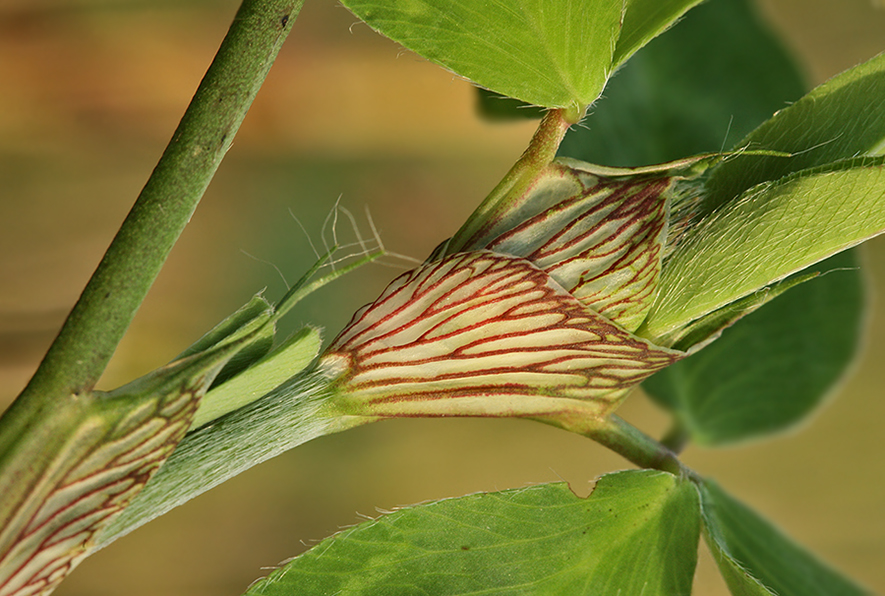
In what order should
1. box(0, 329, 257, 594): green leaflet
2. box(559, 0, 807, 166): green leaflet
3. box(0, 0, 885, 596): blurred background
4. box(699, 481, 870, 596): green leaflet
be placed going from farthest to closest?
box(0, 0, 885, 596): blurred background → box(559, 0, 807, 166): green leaflet → box(699, 481, 870, 596): green leaflet → box(0, 329, 257, 594): green leaflet

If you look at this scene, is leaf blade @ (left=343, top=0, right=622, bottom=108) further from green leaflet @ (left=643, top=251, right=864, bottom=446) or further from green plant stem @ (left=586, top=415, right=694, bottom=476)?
green leaflet @ (left=643, top=251, right=864, bottom=446)

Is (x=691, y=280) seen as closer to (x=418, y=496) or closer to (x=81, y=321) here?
(x=81, y=321)

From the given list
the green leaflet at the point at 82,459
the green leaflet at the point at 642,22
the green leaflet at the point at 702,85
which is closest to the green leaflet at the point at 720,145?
the green leaflet at the point at 702,85

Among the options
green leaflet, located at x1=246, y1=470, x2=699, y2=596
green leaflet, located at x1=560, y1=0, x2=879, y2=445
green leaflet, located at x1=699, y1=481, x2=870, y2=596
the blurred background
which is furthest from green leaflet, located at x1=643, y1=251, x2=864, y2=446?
the blurred background

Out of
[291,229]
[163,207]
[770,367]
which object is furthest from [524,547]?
[291,229]

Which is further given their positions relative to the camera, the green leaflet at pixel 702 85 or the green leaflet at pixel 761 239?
the green leaflet at pixel 702 85

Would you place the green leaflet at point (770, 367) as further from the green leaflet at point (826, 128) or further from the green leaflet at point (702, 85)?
the green leaflet at point (826, 128)
